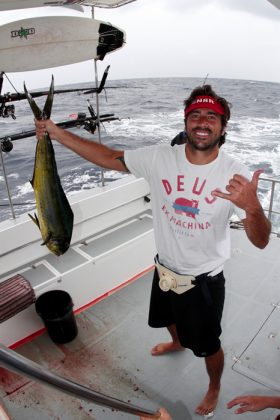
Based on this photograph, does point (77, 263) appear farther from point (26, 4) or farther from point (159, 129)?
point (159, 129)

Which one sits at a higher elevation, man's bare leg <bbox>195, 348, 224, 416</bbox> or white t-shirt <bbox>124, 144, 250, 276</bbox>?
white t-shirt <bbox>124, 144, 250, 276</bbox>

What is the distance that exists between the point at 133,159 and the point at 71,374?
2.01m

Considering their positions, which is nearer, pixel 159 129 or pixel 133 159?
pixel 133 159

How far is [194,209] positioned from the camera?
1.88 meters

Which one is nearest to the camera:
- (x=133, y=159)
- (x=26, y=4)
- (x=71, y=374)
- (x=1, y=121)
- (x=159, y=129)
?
(x=133, y=159)

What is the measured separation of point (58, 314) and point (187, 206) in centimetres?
184

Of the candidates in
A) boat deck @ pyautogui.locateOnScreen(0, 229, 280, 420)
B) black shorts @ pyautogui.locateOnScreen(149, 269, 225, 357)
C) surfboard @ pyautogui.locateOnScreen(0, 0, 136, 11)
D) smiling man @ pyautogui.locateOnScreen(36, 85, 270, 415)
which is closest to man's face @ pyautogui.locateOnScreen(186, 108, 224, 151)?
smiling man @ pyautogui.locateOnScreen(36, 85, 270, 415)

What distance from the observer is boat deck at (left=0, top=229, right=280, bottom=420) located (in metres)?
2.54

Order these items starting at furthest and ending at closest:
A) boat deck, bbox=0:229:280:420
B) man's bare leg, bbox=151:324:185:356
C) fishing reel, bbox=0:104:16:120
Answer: fishing reel, bbox=0:104:16:120, man's bare leg, bbox=151:324:185:356, boat deck, bbox=0:229:280:420

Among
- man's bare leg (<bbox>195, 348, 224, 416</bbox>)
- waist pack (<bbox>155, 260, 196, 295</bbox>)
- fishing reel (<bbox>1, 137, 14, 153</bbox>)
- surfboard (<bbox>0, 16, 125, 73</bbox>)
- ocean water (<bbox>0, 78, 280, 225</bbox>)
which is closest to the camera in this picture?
waist pack (<bbox>155, 260, 196, 295</bbox>)

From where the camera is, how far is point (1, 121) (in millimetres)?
16672

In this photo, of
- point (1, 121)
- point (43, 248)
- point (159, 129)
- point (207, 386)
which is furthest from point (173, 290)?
point (1, 121)

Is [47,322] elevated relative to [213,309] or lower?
lower

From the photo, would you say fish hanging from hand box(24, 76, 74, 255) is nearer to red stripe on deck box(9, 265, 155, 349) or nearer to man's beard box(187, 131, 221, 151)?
man's beard box(187, 131, 221, 151)
